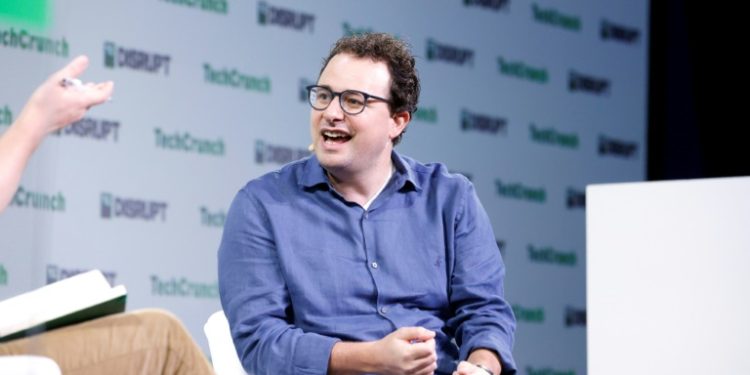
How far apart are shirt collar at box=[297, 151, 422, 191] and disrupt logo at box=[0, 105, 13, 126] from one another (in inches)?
30.9

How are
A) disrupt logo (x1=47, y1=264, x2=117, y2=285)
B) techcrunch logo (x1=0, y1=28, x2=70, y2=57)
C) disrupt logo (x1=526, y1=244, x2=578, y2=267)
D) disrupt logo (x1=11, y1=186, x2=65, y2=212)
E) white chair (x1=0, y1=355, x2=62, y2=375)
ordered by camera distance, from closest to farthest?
disrupt logo (x1=11, y1=186, x2=65, y2=212) < techcrunch logo (x1=0, y1=28, x2=70, y2=57) < white chair (x1=0, y1=355, x2=62, y2=375) < disrupt logo (x1=47, y1=264, x2=117, y2=285) < disrupt logo (x1=526, y1=244, x2=578, y2=267)

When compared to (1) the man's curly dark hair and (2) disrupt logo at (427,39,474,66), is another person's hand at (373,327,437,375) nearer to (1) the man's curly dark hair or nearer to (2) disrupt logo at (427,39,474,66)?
(1) the man's curly dark hair

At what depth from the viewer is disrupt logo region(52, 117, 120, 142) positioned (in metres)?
4.49

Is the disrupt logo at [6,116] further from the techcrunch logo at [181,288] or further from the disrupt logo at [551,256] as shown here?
the disrupt logo at [551,256]

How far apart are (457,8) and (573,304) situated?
5.59ft

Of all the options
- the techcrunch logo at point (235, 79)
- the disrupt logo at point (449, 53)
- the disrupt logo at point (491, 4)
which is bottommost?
the techcrunch logo at point (235, 79)

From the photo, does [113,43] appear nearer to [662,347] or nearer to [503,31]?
[503,31]

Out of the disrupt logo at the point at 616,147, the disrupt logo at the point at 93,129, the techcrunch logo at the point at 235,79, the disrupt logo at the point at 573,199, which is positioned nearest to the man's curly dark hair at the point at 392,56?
the disrupt logo at the point at 93,129

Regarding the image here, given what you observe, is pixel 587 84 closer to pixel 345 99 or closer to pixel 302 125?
pixel 302 125

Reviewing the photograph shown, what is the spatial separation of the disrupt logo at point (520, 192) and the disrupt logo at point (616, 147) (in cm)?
50

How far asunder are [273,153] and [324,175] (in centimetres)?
235

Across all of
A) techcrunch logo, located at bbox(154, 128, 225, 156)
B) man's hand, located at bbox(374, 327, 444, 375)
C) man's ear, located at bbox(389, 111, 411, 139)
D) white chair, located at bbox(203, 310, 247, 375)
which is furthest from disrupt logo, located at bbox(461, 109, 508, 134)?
man's hand, located at bbox(374, 327, 444, 375)

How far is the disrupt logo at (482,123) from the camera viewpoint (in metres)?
5.79

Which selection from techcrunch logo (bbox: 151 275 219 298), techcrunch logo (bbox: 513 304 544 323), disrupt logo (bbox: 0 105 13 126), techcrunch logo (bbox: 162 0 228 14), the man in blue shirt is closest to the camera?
disrupt logo (bbox: 0 105 13 126)
